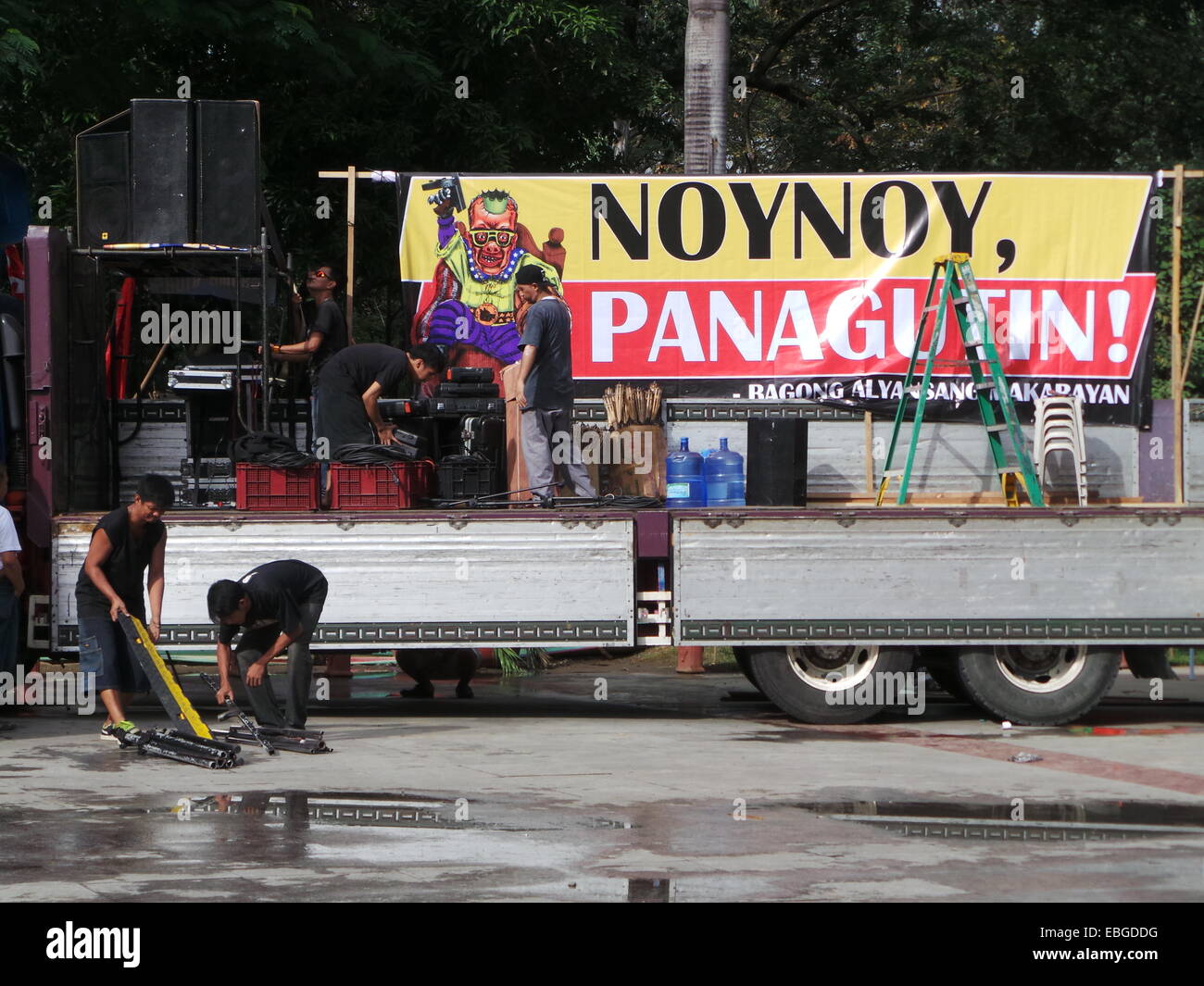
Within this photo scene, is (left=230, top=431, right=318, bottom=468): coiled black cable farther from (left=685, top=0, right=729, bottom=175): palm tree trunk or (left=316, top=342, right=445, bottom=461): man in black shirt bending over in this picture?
(left=685, top=0, right=729, bottom=175): palm tree trunk

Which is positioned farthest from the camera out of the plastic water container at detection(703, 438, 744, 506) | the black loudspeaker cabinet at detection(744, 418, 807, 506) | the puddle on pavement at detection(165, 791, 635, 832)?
the plastic water container at detection(703, 438, 744, 506)

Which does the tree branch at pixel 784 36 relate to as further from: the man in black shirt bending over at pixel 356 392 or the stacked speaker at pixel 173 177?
the man in black shirt bending over at pixel 356 392

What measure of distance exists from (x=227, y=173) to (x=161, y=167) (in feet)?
1.63

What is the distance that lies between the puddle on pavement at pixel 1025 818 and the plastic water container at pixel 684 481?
4350 millimetres

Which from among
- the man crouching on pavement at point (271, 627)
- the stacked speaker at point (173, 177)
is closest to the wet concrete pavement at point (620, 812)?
the man crouching on pavement at point (271, 627)

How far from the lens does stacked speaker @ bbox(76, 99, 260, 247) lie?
13.2 metres

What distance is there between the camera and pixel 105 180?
13391 mm

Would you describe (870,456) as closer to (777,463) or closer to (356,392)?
(777,463)

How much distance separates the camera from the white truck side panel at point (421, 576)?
39.9 feet

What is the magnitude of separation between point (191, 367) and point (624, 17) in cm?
968

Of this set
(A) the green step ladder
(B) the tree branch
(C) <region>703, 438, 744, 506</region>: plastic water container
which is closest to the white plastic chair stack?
(A) the green step ladder

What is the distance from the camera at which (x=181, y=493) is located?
1342 cm

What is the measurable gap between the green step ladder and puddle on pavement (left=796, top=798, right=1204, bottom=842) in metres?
4.23

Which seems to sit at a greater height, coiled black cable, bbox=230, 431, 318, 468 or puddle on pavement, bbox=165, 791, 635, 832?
coiled black cable, bbox=230, 431, 318, 468
